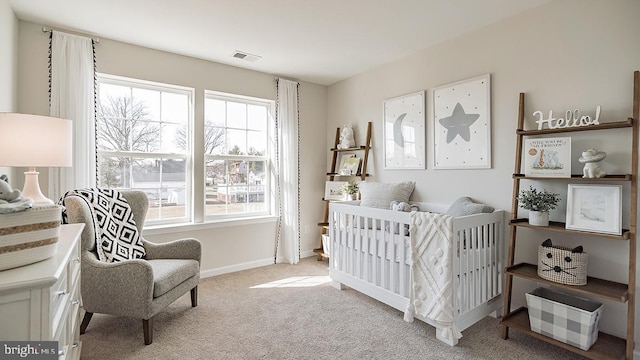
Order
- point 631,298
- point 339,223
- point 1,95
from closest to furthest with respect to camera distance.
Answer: point 631,298 < point 1,95 < point 339,223

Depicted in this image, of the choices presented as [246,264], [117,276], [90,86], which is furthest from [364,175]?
[90,86]

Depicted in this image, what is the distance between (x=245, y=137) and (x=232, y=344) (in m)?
2.43

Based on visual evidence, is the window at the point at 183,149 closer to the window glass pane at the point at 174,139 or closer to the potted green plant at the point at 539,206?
the window glass pane at the point at 174,139

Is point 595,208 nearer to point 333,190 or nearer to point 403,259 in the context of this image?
point 403,259

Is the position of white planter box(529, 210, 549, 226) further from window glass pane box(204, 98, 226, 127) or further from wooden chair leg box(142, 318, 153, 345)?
window glass pane box(204, 98, 226, 127)

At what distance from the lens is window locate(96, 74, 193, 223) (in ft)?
9.68

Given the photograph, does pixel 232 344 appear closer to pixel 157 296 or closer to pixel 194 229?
pixel 157 296

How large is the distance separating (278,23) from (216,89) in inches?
49.5

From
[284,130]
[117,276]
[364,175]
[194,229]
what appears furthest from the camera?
[284,130]

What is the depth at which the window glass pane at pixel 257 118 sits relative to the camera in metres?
3.85

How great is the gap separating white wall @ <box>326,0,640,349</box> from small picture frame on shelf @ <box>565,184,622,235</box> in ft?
0.84

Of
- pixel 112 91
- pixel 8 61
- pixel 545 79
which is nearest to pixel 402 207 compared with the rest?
pixel 545 79

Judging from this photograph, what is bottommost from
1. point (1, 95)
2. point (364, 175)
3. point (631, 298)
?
point (631, 298)

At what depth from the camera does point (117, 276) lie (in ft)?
6.48
